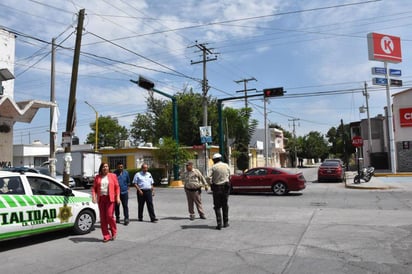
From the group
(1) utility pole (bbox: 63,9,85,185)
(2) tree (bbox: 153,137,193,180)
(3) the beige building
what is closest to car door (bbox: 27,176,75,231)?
(1) utility pole (bbox: 63,9,85,185)

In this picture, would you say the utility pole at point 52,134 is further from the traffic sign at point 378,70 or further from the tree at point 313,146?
the tree at point 313,146

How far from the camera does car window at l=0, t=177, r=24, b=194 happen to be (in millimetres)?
7441

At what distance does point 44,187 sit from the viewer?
8.35 m

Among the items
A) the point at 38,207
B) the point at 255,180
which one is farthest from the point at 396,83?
the point at 38,207

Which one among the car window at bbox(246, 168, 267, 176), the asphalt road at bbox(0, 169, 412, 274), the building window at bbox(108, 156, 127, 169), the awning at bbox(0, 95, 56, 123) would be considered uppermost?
the awning at bbox(0, 95, 56, 123)

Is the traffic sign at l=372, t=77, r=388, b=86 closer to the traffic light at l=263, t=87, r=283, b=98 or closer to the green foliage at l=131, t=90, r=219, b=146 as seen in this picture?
the traffic light at l=263, t=87, r=283, b=98

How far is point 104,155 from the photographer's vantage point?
112 feet

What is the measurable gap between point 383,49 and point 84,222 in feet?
96.8

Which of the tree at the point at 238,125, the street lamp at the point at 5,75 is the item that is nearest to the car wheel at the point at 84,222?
the street lamp at the point at 5,75

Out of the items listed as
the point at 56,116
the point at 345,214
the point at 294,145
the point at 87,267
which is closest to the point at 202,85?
the point at 56,116

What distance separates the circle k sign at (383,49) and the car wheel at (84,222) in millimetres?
28227

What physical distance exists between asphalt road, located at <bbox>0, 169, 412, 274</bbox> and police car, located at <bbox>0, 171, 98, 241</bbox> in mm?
352

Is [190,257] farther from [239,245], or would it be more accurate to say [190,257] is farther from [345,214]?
[345,214]

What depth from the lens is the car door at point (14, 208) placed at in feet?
23.6
